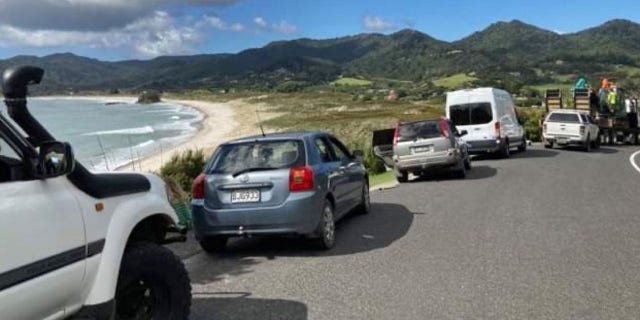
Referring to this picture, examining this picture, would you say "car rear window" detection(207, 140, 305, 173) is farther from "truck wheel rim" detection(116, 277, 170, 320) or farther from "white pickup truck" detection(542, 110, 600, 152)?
"white pickup truck" detection(542, 110, 600, 152)

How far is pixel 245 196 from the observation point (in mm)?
8523

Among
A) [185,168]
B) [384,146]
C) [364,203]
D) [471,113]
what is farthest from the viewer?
[471,113]

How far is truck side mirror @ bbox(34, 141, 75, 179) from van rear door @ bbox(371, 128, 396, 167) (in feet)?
62.5

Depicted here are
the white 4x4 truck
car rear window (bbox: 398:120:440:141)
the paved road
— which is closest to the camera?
the white 4x4 truck

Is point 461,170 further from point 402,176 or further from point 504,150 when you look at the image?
point 504,150

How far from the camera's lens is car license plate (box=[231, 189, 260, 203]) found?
8.50 metres

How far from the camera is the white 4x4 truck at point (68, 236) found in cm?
364

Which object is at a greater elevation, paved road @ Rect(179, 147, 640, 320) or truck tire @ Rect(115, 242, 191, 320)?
truck tire @ Rect(115, 242, 191, 320)

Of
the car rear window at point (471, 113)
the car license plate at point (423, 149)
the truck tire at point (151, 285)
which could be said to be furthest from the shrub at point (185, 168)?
the car rear window at point (471, 113)

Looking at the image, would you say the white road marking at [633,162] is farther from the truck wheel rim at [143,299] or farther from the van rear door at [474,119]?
the truck wheel rim at [143,299]

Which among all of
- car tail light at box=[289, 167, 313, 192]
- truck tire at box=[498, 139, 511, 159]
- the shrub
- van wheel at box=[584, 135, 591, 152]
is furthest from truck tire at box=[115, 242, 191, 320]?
van wheel at box=[584, 135, 591, 152]

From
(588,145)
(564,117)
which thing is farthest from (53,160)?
(564,117)

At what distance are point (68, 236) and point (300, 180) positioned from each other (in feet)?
15.5

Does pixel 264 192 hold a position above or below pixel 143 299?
above
